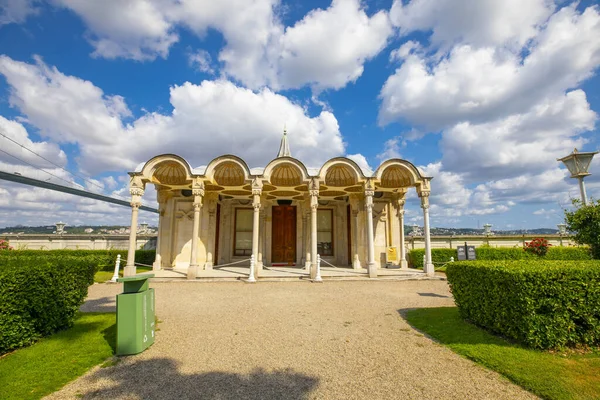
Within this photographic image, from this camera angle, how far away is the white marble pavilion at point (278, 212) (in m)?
14.6

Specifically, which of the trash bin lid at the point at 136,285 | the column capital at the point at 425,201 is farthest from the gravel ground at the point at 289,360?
the column capital at the point at 425,201

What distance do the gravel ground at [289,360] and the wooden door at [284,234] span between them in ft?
32.2

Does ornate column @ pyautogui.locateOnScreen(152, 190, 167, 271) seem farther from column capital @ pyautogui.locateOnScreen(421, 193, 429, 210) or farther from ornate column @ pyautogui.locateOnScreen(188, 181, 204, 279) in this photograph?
column capital @ pyautogui.locateOnScreen(421, 193, 429, 210)

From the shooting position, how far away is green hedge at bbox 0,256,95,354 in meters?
4.96

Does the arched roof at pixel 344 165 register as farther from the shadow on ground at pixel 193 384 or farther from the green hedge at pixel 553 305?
the shadow on ground at pixel 193 384

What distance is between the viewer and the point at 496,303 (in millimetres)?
5582

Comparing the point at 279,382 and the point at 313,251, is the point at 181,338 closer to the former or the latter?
the point at 279,382

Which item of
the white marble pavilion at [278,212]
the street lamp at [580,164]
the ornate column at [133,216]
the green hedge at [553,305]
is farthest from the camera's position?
the white marble pavilion at [278,212]

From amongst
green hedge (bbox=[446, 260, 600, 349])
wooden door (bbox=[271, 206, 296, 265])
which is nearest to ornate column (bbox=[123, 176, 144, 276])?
wooden door (bbox=[271, 206, 296, 265])

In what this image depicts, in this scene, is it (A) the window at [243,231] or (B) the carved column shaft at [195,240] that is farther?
(A) the window at [243,231]

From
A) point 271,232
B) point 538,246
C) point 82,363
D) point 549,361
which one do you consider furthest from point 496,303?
point 271,232

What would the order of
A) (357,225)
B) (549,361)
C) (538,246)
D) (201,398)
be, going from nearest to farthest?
(201,398), (549,361), (538,246), (357,225)

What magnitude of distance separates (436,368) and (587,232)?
607cm

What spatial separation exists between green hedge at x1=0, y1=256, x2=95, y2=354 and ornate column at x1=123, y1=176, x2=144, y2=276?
7.94 m
